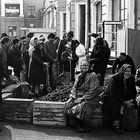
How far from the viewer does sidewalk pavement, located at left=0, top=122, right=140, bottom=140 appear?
297 inches

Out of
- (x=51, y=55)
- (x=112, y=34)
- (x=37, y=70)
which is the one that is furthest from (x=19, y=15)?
(x=37, y=70)

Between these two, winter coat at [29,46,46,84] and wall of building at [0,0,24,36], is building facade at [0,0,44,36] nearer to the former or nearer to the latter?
wall of building at [0,0,24,36]

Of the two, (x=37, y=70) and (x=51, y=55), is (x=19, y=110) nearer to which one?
(x=37, y=70)

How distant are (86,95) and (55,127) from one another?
35.5 inches

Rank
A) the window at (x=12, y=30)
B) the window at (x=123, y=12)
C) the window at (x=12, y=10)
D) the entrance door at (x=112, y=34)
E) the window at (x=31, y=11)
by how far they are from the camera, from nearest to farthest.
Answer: the window at (x=123, y=12)
the entrance door at (x=112, y=34)
the window at (x=12, y=30)
the window at (x=12, y=10)
the window at (x=31, y=11)

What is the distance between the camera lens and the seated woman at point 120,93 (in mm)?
7934

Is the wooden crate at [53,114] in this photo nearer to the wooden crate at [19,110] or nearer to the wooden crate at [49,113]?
the wooden crate at [49,113]

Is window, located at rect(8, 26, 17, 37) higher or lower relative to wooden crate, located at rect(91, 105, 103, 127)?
higher

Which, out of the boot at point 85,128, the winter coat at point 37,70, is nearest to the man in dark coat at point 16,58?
the winter coat at point 37,70

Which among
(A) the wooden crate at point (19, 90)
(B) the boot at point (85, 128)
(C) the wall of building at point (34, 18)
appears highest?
(C) the wall of building at point (34, 18)

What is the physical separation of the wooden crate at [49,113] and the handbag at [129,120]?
113cm

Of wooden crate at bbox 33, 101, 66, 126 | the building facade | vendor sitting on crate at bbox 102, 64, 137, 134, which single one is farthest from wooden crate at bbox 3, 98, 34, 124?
the building facade

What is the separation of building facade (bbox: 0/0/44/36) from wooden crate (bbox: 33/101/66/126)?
147 ft

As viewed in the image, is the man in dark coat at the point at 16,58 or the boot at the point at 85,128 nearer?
the boot at the point at 85,128
